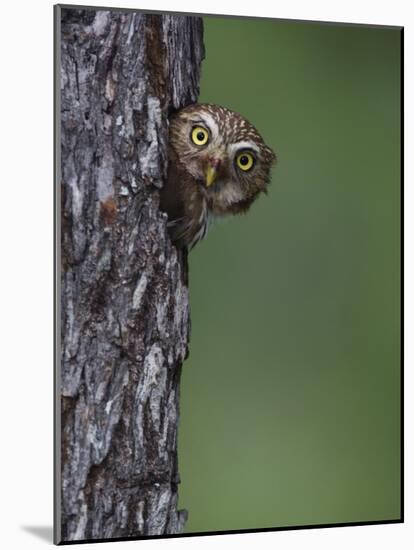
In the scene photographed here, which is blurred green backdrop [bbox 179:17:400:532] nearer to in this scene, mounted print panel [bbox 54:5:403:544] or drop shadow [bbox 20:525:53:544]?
mounted print panel [bbox 54:5:403:544]

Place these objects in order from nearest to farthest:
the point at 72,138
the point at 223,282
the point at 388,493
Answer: the point at 72,138 < the point at 223,282 < the point at 388,493

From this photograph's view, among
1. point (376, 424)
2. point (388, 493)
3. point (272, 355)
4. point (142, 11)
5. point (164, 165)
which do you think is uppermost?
point (142, 11)

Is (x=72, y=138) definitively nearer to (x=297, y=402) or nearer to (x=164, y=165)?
(x=164, y=165)

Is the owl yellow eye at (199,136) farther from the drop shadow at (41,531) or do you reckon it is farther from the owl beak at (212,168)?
the drop shadow at (41,531)

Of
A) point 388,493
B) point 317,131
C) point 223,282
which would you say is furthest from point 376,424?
point 317,131

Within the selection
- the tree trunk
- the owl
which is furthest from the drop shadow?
the owl

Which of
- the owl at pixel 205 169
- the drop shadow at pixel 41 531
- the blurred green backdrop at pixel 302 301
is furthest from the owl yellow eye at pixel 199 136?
the drop shadow at pixel 41 531

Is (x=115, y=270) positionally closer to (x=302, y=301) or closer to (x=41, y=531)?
(x=302, y=301)
